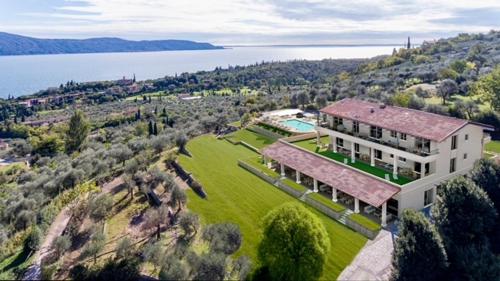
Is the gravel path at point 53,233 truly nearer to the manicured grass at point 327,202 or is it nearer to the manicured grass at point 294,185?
the manicured grass at point 294,185

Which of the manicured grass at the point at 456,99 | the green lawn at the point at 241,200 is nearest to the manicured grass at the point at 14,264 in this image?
the green lawn at the point at 241,200

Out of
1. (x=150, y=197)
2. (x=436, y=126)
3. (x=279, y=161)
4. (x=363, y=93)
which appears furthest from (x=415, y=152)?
(x=363, y=93)

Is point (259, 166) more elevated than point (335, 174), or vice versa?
point (335, 174)

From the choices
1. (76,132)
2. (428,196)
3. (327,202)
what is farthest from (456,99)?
(76,132)

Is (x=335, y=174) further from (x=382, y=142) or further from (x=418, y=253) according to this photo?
(x=418, y=253)

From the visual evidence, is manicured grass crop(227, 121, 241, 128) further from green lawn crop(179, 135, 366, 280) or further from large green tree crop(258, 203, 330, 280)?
large green tree crop(258, 203, 330, 280)

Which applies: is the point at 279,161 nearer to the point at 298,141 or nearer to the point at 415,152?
the point at 298,141

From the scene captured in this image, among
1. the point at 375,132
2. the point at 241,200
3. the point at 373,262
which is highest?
the point at 375,132
